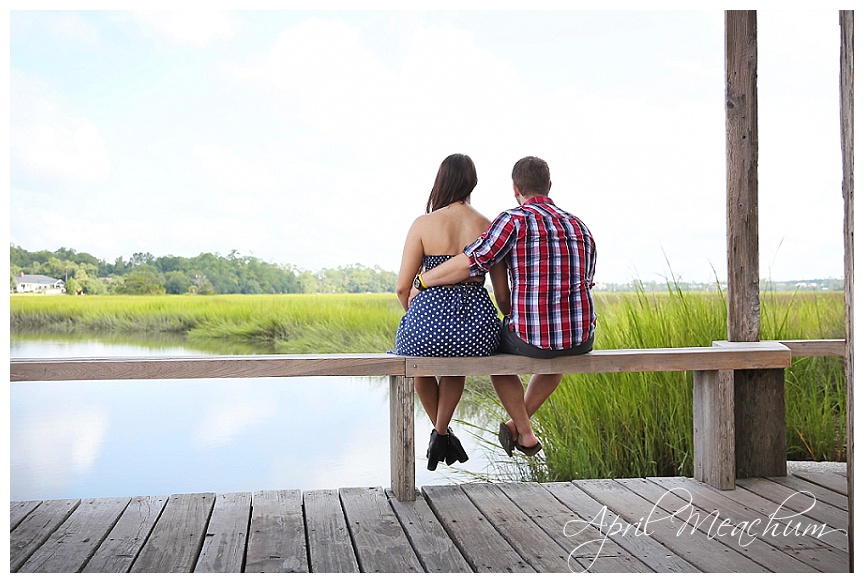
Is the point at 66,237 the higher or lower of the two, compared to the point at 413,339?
higher

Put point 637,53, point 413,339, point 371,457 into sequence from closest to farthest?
point 413,339 < point 371,457 < point 637,53

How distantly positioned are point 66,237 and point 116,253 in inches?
15.5

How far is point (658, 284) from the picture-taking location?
4152 millimetres

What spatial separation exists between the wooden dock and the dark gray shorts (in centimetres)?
60

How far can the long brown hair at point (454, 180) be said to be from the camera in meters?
3.14

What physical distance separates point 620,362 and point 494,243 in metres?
0.72

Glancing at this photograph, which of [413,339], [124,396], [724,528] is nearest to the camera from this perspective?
[724,528]

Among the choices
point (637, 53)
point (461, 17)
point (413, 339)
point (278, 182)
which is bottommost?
point (413, 339)

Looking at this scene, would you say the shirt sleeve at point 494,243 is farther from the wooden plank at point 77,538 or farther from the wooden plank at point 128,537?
the wooden plank at point 77,538

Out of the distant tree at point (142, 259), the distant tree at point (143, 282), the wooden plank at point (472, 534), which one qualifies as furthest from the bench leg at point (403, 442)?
the distant tree at point (142, 259)

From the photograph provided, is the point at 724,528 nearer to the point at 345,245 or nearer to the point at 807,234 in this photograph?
the point at 807,234

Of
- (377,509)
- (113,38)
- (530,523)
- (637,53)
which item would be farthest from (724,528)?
(113,38)

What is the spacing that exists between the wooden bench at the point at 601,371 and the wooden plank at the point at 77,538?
54cm

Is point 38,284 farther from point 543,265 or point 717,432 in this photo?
point 717,432
